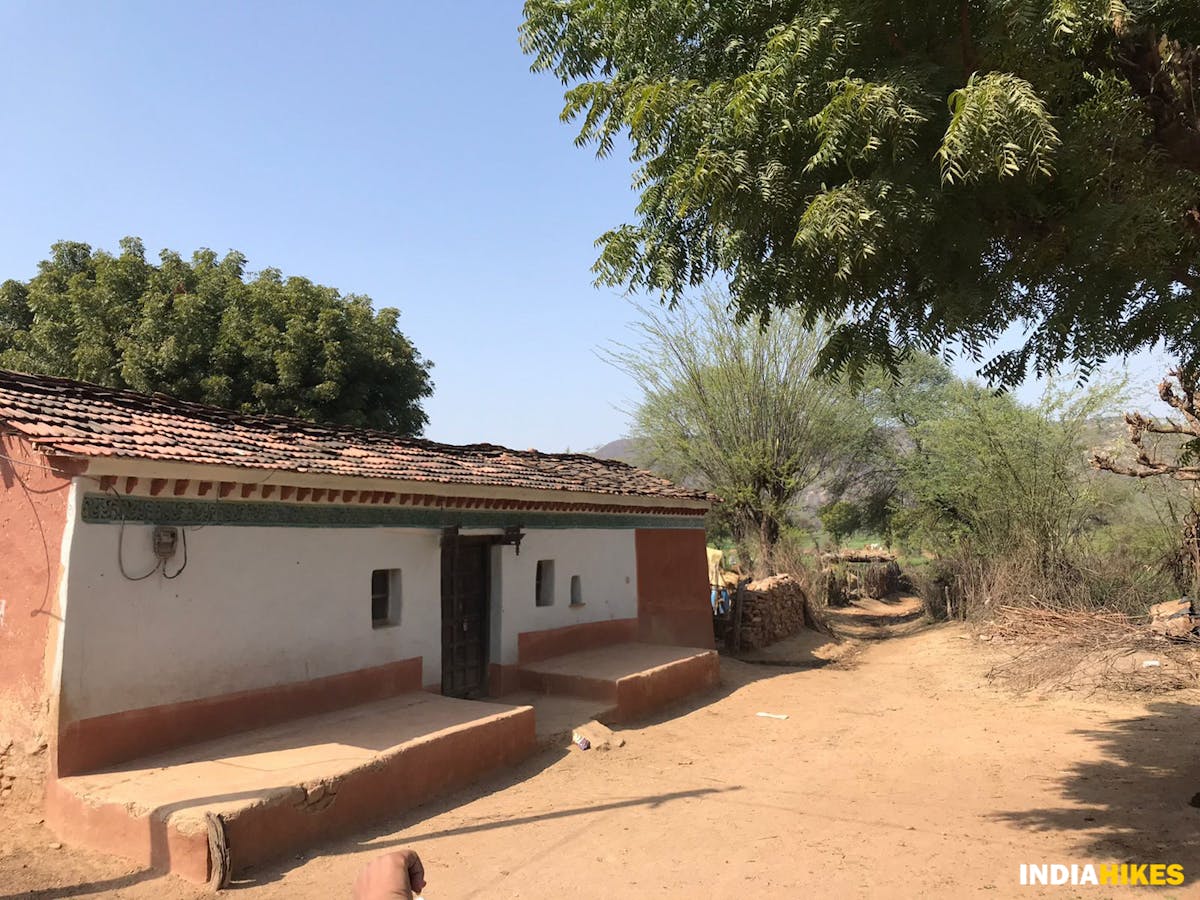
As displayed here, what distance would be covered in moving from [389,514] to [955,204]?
20.7ft

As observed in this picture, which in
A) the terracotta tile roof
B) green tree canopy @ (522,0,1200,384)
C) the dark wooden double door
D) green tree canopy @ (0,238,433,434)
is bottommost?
the dark wooden double door

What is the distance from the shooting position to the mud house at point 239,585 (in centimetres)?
591

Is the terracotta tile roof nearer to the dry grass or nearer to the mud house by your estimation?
the mud house

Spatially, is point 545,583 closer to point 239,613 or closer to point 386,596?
point 386,596

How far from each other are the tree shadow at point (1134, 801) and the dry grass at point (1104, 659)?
68.0 inches

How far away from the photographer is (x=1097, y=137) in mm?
4461

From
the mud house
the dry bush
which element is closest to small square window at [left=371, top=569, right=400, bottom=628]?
the mud house

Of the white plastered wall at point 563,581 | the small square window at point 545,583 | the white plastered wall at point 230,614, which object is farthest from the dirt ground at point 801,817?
the small square window at point 545,583

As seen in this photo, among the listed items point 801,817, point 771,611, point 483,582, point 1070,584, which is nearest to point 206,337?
point 483,582

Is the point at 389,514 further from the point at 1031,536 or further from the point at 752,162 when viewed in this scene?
the point at 1031,536

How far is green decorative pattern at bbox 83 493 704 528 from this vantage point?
6246 millimetres

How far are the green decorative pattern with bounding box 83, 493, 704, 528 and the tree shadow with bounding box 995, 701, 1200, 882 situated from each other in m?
6.39

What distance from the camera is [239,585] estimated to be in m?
7.12

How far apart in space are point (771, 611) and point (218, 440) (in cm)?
1218
